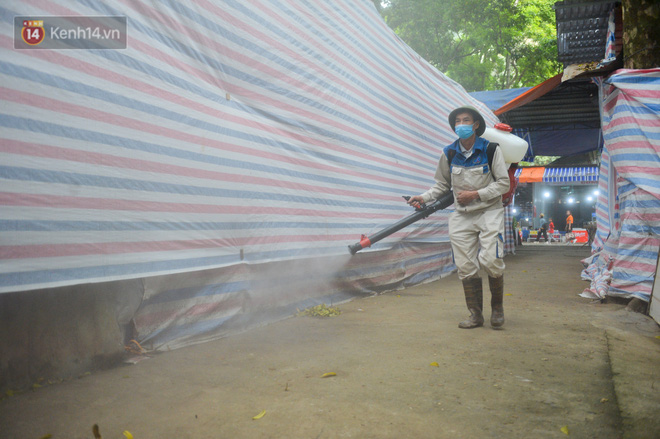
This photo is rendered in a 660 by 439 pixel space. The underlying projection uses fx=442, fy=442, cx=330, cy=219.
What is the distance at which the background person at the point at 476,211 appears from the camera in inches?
147

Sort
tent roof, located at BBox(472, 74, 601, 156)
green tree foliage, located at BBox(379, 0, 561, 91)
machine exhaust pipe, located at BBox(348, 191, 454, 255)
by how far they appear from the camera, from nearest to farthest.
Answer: machine exhaust pipe, located at BBox(348, 191, 454, 255) → tent roof, located at BBox(472, 74, 601, 156) → green tree foliage, located at BBox(379, 0, 561, 91)

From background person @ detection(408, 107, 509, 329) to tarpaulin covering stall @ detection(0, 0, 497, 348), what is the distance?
123cm

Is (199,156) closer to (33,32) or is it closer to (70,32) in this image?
(70,32)

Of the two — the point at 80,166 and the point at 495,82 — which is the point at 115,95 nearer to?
the point at 80,166

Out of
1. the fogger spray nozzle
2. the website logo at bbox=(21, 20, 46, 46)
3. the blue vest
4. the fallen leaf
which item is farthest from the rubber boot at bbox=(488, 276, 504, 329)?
the website logo at bbox=(21, 20, 46, 46)

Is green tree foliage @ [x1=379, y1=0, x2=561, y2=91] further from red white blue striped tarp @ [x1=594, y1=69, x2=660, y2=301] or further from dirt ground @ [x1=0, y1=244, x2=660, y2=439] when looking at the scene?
dirt ground @ [x1=0, y1=244, x2=660, y2=439]

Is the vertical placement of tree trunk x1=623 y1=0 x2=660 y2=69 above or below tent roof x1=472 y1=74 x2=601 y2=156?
below

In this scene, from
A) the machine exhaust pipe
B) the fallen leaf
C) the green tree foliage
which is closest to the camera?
the fallen leaf

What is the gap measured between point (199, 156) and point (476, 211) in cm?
238

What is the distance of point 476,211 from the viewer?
3.89 meters

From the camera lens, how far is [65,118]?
7.38 feet

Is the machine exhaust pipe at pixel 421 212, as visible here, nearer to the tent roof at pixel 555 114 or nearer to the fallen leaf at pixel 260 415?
the fallen leaf at pixel 260 415

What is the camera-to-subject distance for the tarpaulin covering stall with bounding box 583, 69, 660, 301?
171 inches

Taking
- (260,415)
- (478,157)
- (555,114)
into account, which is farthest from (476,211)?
(555,114)
